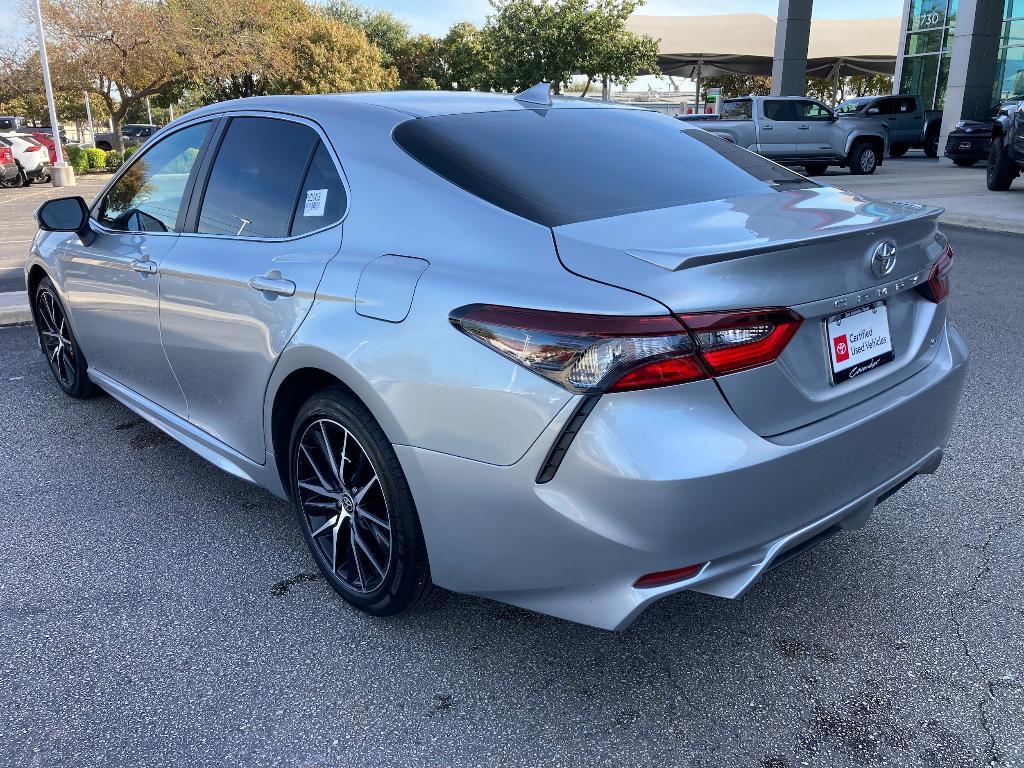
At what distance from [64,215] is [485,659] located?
2.91 m

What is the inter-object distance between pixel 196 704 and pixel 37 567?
119cm

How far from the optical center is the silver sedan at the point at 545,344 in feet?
6.40

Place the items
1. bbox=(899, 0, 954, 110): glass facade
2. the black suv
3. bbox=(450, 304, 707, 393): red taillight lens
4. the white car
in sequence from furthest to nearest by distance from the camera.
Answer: bbox=(899, 0, 954, 110): glass facade < the white car < the black suv < bbox=(450, 304, 707, 393): red taillight lens

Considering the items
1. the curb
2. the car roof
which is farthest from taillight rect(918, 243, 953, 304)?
the curb

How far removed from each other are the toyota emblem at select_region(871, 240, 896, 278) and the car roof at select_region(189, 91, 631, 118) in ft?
4.51

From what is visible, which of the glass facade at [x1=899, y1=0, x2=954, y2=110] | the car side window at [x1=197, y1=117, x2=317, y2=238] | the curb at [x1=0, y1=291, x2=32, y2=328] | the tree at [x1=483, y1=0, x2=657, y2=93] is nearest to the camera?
the car side window at [x1=197, y1=117, x2=317, y2=238]

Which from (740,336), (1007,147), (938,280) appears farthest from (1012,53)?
(740,336)

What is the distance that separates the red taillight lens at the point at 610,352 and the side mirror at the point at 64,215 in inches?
115

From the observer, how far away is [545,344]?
77.8 inches

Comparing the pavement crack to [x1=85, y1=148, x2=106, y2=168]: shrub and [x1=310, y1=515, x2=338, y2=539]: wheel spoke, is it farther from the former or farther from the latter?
[x1=85, y1=148, x2=106, y2=168]: shrub

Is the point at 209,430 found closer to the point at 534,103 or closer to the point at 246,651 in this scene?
the point at 246,651

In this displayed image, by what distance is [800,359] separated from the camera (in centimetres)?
212

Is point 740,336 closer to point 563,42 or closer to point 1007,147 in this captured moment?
point 1007,147

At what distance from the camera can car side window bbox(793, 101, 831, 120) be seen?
1991cm
